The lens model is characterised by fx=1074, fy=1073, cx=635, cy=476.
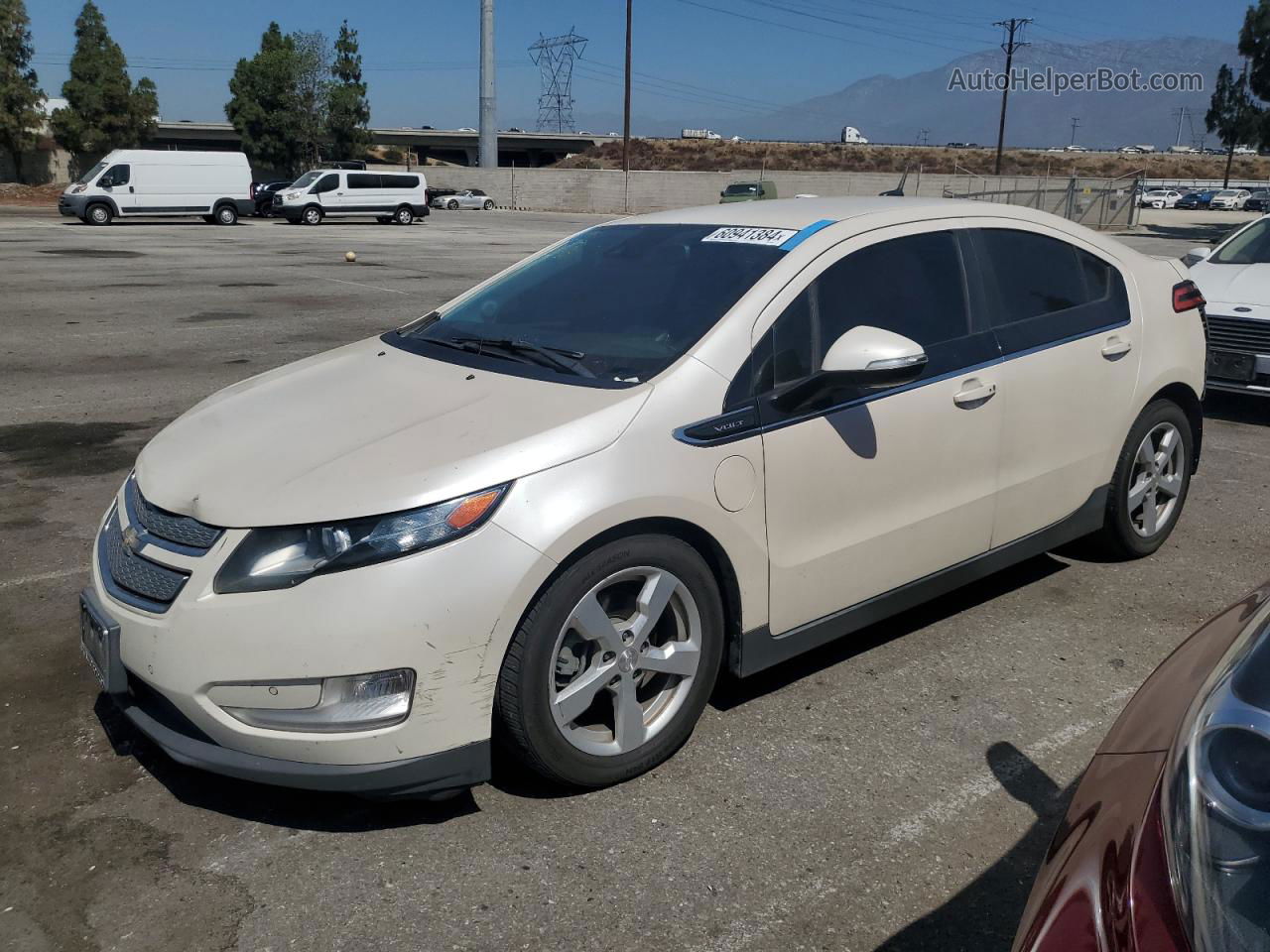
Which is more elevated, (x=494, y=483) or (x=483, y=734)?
(x=494, y=483)

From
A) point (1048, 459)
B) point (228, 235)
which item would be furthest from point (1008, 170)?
point (1048, 459)

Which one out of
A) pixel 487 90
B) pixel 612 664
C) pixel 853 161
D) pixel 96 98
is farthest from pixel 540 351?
pixel 853 161

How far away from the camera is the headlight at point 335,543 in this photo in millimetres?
2672

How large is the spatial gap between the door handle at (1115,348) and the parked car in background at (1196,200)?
246 feet

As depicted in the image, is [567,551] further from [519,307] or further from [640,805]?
[519,307]

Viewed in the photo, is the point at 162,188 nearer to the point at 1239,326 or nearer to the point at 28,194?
the point at 28,194

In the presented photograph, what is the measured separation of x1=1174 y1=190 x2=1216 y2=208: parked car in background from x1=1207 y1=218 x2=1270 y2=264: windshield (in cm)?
6927

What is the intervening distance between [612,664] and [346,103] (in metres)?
70.6

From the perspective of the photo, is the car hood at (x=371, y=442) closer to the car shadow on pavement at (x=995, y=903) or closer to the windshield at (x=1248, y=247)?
the car shadow on pavement at (x=995, y=903)

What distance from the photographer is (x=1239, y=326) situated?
783 centimetres

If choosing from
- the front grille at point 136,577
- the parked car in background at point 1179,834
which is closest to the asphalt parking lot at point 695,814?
the front grille at point 136,577

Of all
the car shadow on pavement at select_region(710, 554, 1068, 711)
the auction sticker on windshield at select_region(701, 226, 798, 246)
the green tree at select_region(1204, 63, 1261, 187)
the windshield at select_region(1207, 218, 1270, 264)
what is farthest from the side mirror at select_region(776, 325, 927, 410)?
the green tree at select_region(1204, 63, 1261, 187)

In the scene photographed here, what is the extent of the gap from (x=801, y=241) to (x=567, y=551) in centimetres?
149

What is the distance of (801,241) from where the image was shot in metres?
3.65
